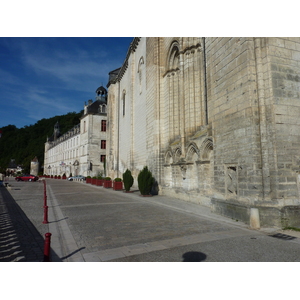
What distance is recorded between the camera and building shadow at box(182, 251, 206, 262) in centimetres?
392

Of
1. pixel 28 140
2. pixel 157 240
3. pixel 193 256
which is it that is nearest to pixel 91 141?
pixel 157 240

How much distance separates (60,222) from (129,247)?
335 centimetres

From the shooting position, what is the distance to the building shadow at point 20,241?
4.03 metres

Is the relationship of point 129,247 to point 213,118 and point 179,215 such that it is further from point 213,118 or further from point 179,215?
point 213,118

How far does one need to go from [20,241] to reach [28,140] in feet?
353

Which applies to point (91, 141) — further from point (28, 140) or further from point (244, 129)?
point (28, 140)

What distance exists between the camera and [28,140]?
99812mm

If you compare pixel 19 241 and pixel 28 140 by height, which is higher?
pixel 28 140

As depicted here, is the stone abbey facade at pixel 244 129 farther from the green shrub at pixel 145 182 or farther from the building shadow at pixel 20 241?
the building shadow at pixel 20 241

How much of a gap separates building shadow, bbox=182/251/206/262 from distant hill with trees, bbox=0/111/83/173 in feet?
274

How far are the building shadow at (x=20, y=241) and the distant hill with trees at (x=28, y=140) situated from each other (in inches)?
3145

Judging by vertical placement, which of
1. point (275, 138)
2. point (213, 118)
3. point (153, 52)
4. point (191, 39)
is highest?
point (153, 52)

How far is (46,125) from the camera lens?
103m

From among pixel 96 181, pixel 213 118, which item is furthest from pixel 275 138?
pixel 96 181
